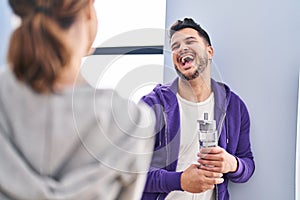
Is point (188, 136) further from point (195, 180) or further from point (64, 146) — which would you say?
point (64, 146)

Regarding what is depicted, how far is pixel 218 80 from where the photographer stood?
134cm

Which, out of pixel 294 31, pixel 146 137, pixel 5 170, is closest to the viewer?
pixel 5 170

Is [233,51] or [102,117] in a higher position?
[233,51]

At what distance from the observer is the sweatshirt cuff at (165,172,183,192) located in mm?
1210

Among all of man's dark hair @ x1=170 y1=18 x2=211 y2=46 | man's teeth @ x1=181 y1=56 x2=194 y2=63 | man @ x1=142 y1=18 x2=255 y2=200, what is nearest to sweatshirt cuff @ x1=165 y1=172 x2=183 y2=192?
man @ x1=142 y1=18 x2=255 y2=200

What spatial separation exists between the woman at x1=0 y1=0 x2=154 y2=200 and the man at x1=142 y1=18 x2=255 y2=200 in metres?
0.20

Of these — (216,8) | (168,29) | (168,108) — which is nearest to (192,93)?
(168,108)

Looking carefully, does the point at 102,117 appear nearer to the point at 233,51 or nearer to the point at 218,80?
the point at 218,80

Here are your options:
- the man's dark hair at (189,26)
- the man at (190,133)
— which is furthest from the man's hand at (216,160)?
the man's dark hair at (189,26)

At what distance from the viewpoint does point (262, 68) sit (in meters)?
1.36

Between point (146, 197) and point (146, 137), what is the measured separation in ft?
0.88

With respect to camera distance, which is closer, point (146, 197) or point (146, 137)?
point (146, 137)

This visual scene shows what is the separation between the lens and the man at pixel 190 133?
3.89 feet

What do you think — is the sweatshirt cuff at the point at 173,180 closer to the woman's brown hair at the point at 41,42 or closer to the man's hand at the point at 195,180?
the man's hand at the point at 195,180
